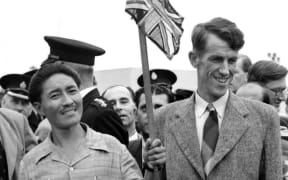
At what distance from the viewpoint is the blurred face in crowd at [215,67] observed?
13.9 ft

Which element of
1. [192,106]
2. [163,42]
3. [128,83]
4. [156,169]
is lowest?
[128,83]

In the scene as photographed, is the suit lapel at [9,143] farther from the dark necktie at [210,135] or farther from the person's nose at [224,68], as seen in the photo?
the person's nose at [224,68]

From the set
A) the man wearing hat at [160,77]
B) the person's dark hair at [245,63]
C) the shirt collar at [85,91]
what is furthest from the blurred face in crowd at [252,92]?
the man wearing hat at [160,77]

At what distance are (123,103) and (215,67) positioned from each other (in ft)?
10.1

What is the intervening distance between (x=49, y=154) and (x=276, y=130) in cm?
147

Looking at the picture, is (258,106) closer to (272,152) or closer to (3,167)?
(272,152)

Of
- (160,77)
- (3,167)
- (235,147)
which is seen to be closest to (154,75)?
(160,77)

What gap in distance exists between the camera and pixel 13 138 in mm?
5191

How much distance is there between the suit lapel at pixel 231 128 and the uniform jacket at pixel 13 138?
172 cm

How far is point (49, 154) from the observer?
161 inches

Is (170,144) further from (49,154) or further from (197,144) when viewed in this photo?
(49,154)

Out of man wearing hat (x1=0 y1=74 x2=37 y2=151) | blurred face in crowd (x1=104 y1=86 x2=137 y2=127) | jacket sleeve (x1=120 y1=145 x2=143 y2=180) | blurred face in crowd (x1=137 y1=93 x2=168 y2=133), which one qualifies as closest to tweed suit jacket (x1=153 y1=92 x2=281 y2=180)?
jacket sleeve (x1=120 y1=145 x2=143 y2=180)

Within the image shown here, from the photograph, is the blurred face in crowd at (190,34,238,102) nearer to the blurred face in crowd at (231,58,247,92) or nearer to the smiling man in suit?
the smiling man in suit

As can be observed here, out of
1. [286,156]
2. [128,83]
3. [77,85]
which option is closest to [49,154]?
[77,85]
